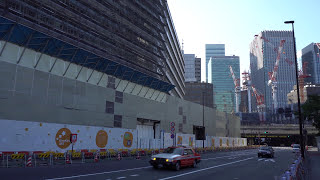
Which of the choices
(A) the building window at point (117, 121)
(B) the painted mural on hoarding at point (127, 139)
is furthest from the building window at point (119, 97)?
(B) the painted mural on hoarding at point (127, 139)

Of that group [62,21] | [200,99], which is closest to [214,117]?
[62,21]

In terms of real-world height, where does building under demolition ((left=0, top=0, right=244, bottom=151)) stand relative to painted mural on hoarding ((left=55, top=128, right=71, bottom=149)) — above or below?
above

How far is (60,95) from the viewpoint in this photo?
3100cm

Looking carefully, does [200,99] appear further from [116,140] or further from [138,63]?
[116,140]

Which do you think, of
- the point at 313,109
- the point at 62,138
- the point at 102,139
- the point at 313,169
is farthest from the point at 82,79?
the point at 313,109

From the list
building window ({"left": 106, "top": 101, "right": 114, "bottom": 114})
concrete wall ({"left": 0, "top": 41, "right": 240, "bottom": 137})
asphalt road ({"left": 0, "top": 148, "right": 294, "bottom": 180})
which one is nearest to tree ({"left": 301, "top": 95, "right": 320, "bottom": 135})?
concrete wall ({"left": 0, "top": 41, "right": 240, "bottom": 137})

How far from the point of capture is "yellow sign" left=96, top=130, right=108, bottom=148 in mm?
35719

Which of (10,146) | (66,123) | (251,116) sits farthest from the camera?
(251,116)

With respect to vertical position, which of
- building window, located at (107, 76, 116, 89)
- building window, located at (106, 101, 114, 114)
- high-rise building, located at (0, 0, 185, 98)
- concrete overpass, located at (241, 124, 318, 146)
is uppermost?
high-rise building, located at (0, 0, 185, 98)

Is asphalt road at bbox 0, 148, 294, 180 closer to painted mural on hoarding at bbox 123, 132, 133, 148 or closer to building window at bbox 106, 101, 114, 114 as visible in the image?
building window at bbox 106, 101, 114, 114

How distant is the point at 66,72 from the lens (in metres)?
32.6

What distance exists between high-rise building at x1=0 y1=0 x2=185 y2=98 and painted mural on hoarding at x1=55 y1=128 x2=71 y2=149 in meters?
8.24

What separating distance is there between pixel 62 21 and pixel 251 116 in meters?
150

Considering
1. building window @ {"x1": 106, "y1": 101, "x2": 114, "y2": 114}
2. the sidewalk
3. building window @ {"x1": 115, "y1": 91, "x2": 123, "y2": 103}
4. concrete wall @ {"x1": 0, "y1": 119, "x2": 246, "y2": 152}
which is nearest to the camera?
the sidewalk
